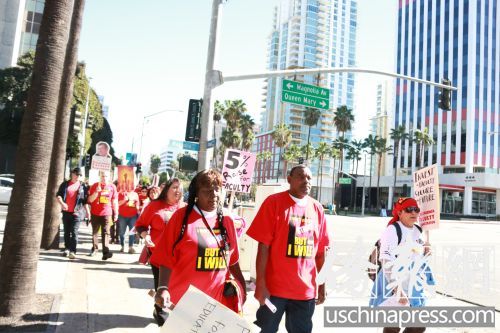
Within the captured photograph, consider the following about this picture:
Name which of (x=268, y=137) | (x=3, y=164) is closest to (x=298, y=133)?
(x=268, y=137)

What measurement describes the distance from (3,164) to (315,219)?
1752 inches

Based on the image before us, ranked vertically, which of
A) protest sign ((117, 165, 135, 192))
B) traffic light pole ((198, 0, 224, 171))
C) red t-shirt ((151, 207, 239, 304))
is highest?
traffic light pole ((198, 0, 224, 171))

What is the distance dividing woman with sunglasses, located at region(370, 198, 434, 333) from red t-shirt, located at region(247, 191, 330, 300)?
3.36ft

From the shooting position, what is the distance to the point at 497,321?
6797 millimetres

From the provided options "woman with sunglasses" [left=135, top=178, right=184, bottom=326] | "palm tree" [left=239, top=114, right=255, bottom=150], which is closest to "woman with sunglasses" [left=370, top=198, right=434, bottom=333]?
"woman with sunglasses" [left=135, top=178, right=184, bottom=326]

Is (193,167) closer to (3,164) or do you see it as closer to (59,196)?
(59,196)

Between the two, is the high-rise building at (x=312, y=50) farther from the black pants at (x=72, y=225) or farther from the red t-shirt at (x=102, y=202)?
the black pants at (x=72, y=225)

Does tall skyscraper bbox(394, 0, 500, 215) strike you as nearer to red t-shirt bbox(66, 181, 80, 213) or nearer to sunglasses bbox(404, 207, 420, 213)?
red t-shirt bbox(66, 181, 80, 213)

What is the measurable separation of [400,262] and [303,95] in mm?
7911

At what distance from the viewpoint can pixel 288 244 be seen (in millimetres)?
3818

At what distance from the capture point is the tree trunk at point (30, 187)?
16.7 feet

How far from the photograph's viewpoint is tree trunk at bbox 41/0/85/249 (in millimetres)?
A: 10062

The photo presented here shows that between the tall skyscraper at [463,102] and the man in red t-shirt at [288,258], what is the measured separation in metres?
66.6

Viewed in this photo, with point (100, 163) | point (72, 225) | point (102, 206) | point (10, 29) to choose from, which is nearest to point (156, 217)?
point (102, 206)
